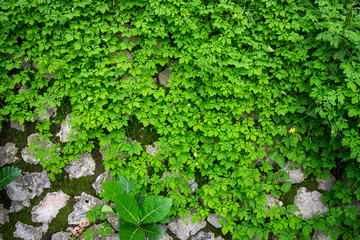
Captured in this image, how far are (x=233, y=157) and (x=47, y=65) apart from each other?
2662 millimetres

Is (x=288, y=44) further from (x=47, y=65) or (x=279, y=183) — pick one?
(x=47, y=65)

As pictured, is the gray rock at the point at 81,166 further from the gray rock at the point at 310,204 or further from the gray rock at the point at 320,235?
the gray rock at the point at 320,235

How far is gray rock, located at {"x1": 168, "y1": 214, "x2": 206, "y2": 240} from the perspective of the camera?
2.90 m

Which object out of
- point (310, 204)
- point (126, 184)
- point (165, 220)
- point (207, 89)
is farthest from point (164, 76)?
point (310, 204)

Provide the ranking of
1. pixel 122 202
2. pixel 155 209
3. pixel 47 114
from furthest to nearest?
pixel 47 114
pixel 155 209
pixel 122 202

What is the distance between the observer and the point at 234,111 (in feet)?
8.96

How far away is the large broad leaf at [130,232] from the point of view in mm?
2451

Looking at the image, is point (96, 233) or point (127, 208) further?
point (96, 233)

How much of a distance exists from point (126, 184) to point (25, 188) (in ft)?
4.72

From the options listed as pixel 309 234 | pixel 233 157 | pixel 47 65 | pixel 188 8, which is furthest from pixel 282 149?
pixel 47 65

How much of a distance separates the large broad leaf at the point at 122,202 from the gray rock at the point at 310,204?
2.18 metres

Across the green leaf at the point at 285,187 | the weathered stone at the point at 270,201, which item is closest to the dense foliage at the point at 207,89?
the green leaf at the point at 285,187

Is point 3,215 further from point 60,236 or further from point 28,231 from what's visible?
point 60,236

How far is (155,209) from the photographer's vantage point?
2564mm
